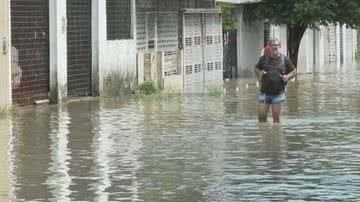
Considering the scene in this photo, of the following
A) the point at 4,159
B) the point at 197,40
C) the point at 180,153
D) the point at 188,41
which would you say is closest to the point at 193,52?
the point at 188,41

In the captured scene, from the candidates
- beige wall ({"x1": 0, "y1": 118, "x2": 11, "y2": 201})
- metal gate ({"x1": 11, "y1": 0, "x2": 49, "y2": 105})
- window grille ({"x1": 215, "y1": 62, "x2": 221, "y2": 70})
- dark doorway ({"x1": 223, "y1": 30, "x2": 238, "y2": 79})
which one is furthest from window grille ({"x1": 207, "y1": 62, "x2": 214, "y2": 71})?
beige wall ({"x1": 0, "y1": 118, "x2": 11, "y2": 201})

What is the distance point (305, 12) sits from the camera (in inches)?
1561

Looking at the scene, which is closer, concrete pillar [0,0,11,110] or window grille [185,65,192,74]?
concrete pillar [0,0,11,110]

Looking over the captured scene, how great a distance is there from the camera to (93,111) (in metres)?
22.2

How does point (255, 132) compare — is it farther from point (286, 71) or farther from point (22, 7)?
point (22, 7)

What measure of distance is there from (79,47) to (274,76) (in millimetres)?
8819

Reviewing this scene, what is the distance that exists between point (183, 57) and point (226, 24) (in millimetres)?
8787

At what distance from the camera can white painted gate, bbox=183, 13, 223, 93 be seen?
33719mm

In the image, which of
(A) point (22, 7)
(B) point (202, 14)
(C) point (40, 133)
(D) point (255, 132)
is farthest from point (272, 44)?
(B) point (202, 14)

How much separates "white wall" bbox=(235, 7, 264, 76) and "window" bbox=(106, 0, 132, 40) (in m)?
13.9

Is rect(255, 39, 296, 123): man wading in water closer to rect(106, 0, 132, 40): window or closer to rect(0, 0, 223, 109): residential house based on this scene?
rect(0, 0, 223, 109): residential house

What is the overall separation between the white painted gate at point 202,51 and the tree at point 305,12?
397cm

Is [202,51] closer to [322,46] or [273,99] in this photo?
[273,99]

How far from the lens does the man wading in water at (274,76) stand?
1836 cm
